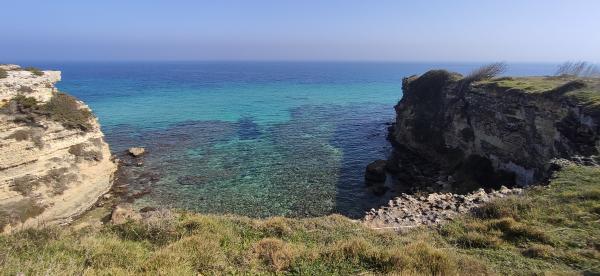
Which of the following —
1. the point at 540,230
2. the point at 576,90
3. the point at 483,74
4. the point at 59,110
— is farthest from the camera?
the point at 483,74

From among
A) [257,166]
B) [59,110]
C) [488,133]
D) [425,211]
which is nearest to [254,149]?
[257,166]

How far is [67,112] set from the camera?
31656 millimetres

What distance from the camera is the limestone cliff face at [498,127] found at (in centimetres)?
2488

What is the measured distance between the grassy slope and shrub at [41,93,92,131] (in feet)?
75.4

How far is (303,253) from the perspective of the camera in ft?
33.9

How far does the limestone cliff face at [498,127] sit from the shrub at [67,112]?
30.4m

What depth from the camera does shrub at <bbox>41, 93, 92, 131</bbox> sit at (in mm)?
30516

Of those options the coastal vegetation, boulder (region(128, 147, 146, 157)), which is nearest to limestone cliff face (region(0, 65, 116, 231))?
the coastal vegetation

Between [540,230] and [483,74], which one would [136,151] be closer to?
[540,230]

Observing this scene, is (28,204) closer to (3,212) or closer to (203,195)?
(3,212)

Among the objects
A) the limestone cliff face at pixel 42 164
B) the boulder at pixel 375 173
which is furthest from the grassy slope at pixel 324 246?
the boulder at pixel 375 173

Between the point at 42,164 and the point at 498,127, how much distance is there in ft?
130

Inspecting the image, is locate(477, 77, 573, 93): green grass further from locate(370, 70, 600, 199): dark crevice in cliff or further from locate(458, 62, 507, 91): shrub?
locate(458, 62, 507, 91): shrub

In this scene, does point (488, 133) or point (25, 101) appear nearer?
point (25, 101)
